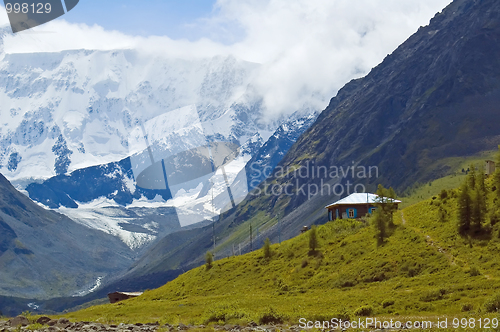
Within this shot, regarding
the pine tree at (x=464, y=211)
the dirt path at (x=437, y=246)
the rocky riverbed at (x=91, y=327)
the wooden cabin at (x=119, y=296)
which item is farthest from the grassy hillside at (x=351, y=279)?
the wooden cabin at (x=119, y=296)

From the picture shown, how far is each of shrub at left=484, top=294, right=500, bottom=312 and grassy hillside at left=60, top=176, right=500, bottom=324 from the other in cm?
51

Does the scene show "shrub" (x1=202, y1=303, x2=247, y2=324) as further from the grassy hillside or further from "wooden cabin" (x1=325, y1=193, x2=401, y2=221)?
"wooden cabin" (x1=325, y1=193, x2=401, y2=221)

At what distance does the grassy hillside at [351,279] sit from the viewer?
40.3 m

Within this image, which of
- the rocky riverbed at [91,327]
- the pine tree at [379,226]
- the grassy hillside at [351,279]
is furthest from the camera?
the pine tree at [379,226]

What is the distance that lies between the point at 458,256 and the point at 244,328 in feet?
78.3

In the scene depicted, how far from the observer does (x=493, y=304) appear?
34.2m

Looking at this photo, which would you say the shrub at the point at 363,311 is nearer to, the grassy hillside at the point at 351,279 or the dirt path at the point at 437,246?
the grassy hillside at the point at 351,279

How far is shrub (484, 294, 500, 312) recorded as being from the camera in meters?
33.9

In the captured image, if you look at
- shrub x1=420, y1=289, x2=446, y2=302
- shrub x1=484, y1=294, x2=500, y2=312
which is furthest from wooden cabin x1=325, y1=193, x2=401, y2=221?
shrub x1=484, y1=294, x2=500, y2=312

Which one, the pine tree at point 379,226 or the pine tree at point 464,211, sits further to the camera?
the pine tree at point 379,226

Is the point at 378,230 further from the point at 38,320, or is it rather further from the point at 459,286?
the point at 38,320

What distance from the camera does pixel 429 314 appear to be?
121 ft

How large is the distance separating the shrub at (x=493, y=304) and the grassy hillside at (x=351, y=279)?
0.51 m

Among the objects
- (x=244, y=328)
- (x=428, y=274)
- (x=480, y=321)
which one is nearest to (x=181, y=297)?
(x=428, y=274)
